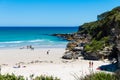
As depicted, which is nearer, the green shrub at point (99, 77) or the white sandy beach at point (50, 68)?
the green shrub at point (99, 77)

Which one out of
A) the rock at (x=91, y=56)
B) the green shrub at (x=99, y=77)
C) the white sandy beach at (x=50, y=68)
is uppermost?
the green shrub at (x=99, y=77)

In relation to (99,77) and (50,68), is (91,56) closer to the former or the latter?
(50,68)

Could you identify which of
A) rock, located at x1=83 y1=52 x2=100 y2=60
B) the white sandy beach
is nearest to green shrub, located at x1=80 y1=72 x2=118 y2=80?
the white sandy beach

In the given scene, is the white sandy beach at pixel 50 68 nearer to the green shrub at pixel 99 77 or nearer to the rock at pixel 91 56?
the rock at pixel 91 56

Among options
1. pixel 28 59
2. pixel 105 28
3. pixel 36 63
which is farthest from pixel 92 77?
pixel 105 28

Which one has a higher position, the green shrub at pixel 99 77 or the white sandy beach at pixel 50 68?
the green shrub at pixel 99 77

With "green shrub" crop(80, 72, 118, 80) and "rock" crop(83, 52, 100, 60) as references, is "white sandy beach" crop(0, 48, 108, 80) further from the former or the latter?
"green shrub" crop(80, 72, 118, 80)

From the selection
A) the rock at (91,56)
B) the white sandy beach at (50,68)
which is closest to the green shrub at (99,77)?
the white sandy beach at (50,68)

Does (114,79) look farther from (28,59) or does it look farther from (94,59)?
(28,59)

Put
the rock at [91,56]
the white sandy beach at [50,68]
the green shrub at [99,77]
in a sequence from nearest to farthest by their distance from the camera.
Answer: the green shrub at [99,77]
the white sandy beach at [50,68]
the rock at [91,56]

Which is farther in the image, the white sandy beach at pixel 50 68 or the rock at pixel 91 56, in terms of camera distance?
the rock at pixel 91 56

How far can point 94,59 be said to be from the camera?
45.5 meters

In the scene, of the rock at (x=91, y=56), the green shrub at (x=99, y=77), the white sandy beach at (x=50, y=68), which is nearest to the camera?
the green shrub at (x=99, y=77)

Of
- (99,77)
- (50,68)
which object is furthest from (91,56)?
(99,77)
